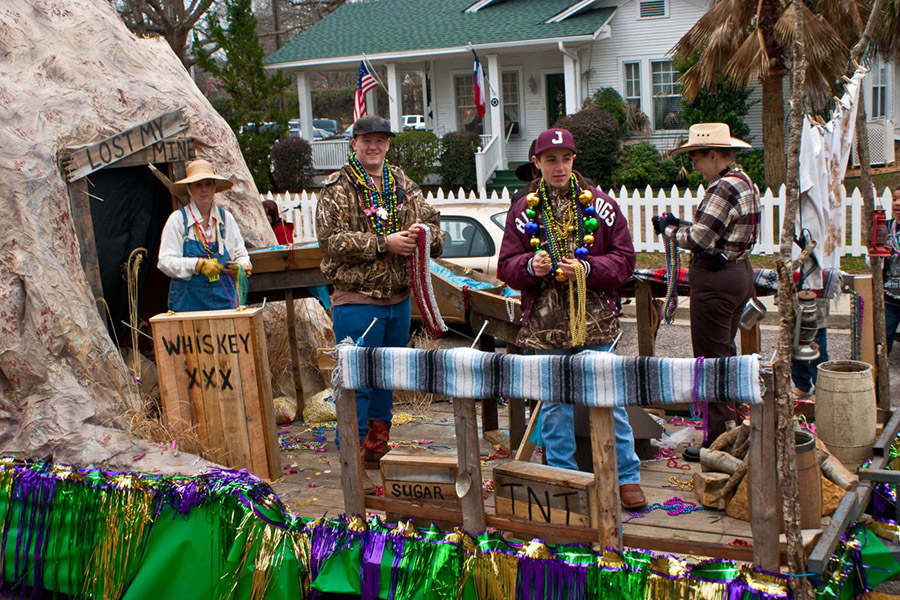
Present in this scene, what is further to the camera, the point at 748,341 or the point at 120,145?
the point at 120,145

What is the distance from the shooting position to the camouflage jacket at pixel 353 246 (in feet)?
15.7

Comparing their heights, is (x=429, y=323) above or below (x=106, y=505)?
above

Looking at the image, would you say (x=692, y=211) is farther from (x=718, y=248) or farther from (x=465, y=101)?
(x=465, y=101)

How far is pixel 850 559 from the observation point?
3.53 meters

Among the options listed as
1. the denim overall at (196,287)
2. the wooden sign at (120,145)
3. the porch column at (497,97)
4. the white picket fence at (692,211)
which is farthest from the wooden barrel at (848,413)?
the porch column at (497,97)

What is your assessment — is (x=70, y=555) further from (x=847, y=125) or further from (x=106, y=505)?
(x=847, y=125)

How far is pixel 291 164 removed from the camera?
76.9 feet

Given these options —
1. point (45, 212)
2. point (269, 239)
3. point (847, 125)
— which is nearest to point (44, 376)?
point (45, 212)

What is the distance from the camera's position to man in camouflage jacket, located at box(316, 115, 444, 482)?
190 inches

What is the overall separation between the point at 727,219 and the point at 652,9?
19378 millimetres

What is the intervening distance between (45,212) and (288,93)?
32.3 metres

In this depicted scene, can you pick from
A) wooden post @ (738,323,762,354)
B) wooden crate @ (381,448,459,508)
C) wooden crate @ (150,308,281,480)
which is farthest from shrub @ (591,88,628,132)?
wooden crate @ (381,448,459,508)

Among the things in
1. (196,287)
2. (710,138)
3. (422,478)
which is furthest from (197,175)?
(710,138)

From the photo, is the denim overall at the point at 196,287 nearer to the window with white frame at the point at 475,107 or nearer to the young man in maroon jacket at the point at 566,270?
the young man in maroon jacket at the point at 566,270
